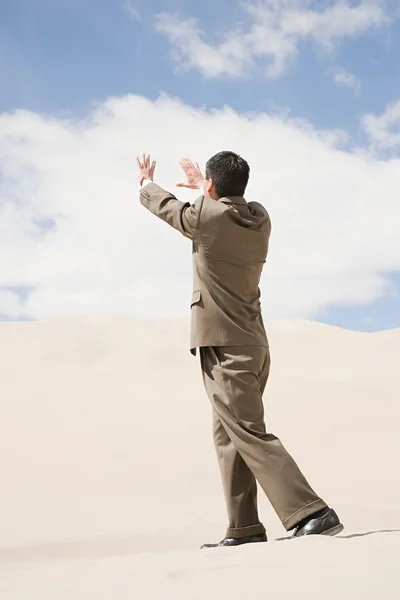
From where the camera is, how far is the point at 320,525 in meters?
3.45

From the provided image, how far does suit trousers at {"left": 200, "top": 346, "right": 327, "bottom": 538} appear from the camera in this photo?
11.6 feet

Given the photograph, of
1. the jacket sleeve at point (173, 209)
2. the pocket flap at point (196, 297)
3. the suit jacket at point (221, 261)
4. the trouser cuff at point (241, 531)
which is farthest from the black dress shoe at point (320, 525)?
the jacket sleeve at point (173, 209)

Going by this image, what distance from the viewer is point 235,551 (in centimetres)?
316

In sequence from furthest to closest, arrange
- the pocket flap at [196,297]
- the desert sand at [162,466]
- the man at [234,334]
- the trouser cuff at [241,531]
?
the pocket flap at [196,297]
the trouser cuff at [241,531]
the man at [234,334]
the desert sand at [162,466]

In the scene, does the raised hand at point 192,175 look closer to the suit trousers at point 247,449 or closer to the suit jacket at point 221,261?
the suit jacket at point 221,261

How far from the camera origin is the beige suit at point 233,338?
3611mm

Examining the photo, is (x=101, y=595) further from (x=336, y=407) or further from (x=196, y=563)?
(x=336, y=407)

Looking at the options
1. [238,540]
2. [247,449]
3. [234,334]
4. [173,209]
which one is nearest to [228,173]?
A: [173,209]

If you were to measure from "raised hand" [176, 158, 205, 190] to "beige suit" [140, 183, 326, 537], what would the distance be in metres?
0.17

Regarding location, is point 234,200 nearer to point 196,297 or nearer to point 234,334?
point 196,297

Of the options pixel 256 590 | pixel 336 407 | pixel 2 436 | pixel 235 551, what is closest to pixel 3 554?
pixel 235 551

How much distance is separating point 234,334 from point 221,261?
1.12 feet

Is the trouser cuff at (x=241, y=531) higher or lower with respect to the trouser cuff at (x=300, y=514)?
lower

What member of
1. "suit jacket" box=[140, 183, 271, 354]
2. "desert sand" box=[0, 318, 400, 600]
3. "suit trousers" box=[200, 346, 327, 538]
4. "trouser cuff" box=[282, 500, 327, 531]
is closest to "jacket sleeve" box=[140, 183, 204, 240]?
"suit jacket" box=[140, 183, 271, 354]
